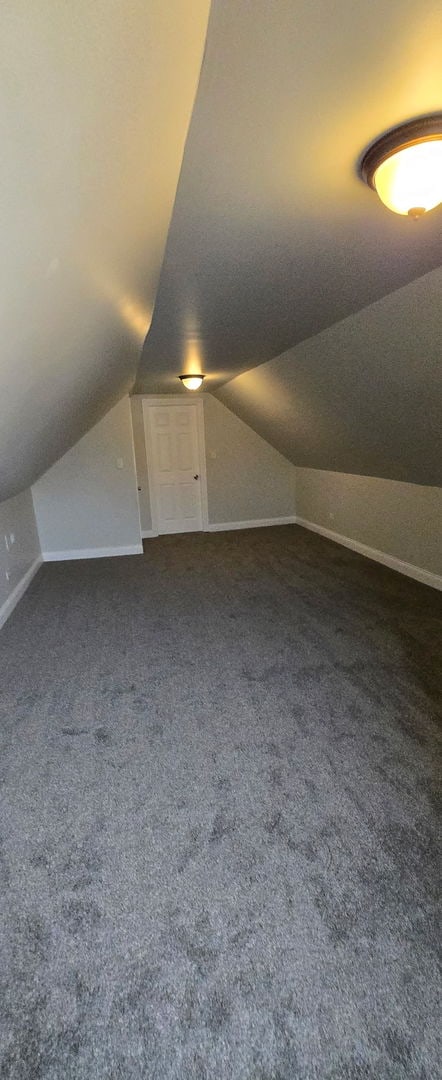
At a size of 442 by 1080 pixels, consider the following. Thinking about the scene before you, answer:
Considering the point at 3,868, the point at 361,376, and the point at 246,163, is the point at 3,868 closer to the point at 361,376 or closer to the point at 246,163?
the point at 246,163

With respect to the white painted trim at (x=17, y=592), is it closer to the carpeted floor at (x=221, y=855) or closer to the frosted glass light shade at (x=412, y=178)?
the carpeted floor at (x=221, y=855)

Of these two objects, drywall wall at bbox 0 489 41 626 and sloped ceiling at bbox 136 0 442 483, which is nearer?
sloped ceiling at bbox 136 0 442 483

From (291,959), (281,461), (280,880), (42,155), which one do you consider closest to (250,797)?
(280,880)

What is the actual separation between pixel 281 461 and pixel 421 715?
4.65m

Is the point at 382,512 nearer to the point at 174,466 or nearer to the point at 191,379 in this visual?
the point at 191,379

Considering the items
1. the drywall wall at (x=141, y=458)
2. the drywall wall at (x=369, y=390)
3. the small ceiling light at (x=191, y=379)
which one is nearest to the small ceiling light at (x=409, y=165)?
the drywall wall at (x=369, y=390)

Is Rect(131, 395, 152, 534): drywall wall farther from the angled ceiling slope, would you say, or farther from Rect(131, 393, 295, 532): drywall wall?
the angled ceiling slope

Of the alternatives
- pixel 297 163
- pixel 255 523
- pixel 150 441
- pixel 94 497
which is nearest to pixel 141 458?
pixel 150 441

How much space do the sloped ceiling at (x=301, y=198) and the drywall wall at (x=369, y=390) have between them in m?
0.02

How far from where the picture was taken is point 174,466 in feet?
20.3

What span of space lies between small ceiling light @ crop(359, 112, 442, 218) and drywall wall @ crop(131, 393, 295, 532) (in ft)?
16.1

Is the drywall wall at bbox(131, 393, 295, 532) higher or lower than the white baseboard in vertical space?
higher

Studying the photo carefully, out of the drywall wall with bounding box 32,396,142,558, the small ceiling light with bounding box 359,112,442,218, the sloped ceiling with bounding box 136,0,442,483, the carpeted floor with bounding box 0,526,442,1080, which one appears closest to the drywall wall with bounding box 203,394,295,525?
the drywall wall with bounding box 32,396,142,558

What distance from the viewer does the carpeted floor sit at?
109 cm
